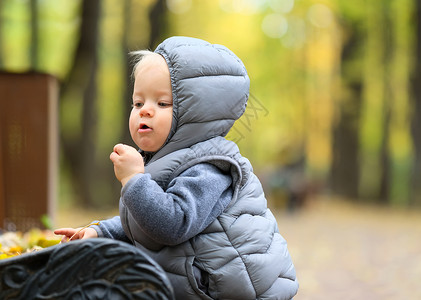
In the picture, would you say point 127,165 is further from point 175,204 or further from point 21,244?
point 21,244

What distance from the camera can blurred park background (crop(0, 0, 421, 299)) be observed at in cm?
766

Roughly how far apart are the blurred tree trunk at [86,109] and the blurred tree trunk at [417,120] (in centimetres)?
770

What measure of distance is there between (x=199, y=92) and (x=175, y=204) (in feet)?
1.42

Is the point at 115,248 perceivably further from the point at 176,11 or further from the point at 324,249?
the point at 176,11

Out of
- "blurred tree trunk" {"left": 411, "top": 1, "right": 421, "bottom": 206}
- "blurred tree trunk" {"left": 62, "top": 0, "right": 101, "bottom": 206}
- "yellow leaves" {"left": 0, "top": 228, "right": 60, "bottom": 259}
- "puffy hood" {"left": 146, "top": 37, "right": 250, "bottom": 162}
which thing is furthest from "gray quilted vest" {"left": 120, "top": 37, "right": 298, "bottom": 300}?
"blurred tree trunk" {"left": 411, "top": 1, "right": 421, "bottom": 206}

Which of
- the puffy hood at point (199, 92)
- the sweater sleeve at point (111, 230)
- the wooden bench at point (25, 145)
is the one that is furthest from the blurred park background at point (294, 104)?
the sweater sleeve at point (111, 230)

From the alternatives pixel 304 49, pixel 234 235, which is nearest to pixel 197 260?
pixel 234 235

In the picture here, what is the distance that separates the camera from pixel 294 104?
27.2 m

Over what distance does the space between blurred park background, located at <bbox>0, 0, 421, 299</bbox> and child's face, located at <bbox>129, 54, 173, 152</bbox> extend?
445mm

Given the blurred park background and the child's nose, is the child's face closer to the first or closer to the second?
the child's nose

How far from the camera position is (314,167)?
36094 mm

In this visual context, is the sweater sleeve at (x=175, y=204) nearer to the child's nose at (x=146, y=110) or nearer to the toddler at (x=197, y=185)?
the toddler at (x=197, y=185)

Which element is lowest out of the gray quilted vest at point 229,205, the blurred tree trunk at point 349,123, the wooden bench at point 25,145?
the blurred tree trunk at point 349,123

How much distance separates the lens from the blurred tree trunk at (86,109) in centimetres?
1318
